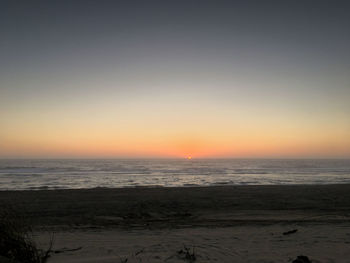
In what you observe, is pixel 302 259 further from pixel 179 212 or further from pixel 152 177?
pixel 152 177

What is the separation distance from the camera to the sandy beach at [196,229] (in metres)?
6.48

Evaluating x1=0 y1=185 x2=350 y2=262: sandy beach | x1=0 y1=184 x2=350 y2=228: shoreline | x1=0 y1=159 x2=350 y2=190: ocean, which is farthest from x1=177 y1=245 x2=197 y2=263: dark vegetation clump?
x1=0 y1=159 x2=350 y2=190: ocean

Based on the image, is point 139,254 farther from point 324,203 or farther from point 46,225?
point 324,203

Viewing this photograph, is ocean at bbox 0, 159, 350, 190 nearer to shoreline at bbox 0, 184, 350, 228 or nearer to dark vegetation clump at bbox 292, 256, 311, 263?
shoreline at bbox 0, 184, 350, 228

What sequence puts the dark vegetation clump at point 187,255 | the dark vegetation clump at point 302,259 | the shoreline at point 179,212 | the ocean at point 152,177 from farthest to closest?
1. the ocean at point 152,177
2. the shoreline at point 179,212
3. the dark vegetation clump at point 187,255
4. the dark vegetation clump at point 302,259

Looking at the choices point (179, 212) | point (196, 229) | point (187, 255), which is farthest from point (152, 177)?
point (187, 255)

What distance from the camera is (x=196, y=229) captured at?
9172mm

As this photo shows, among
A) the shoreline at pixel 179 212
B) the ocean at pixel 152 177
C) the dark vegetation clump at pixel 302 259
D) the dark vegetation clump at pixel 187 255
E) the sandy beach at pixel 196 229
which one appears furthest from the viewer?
the ocean at pixel 152 177

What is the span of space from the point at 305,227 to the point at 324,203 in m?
7.31

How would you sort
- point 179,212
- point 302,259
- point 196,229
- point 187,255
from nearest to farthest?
1. point 302,259
2. point 187,255
3. point 196,229
4. point 179,212

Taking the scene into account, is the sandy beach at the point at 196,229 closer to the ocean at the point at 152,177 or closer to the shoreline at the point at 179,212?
the shoreline at the point at 179,212

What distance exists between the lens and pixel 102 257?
6.30 meters

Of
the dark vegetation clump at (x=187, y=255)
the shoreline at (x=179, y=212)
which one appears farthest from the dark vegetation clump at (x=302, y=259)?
the shoreline at (x=179, y=212)

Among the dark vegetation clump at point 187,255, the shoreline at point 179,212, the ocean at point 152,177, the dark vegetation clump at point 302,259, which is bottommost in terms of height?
the ocean at point 152,177
